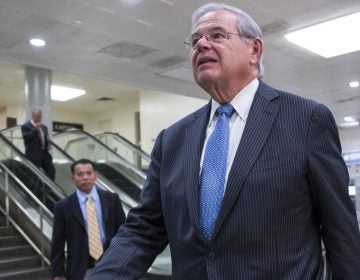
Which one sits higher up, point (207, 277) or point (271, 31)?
point (271, 31)

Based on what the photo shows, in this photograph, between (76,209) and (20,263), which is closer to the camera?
(76,209)

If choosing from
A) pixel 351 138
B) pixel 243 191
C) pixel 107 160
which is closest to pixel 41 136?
pixel 107 160

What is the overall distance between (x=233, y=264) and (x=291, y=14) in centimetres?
661

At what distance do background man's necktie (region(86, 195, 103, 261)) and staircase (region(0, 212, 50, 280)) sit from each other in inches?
97.0

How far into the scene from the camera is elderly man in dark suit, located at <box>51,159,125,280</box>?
4043 millimetres

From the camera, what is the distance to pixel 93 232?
4.14 metres

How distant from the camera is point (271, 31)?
7.97m

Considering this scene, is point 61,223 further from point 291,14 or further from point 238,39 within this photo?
point 291,14

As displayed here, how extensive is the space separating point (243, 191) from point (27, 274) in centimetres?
559

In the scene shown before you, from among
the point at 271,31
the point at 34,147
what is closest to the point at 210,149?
the point at 271,31

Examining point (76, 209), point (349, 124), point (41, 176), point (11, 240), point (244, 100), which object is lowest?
point (11, 240)

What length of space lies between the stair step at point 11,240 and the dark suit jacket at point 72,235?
3143 millimetres

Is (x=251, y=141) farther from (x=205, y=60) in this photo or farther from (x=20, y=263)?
(x=20, y=263)

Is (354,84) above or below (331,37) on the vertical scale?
below
